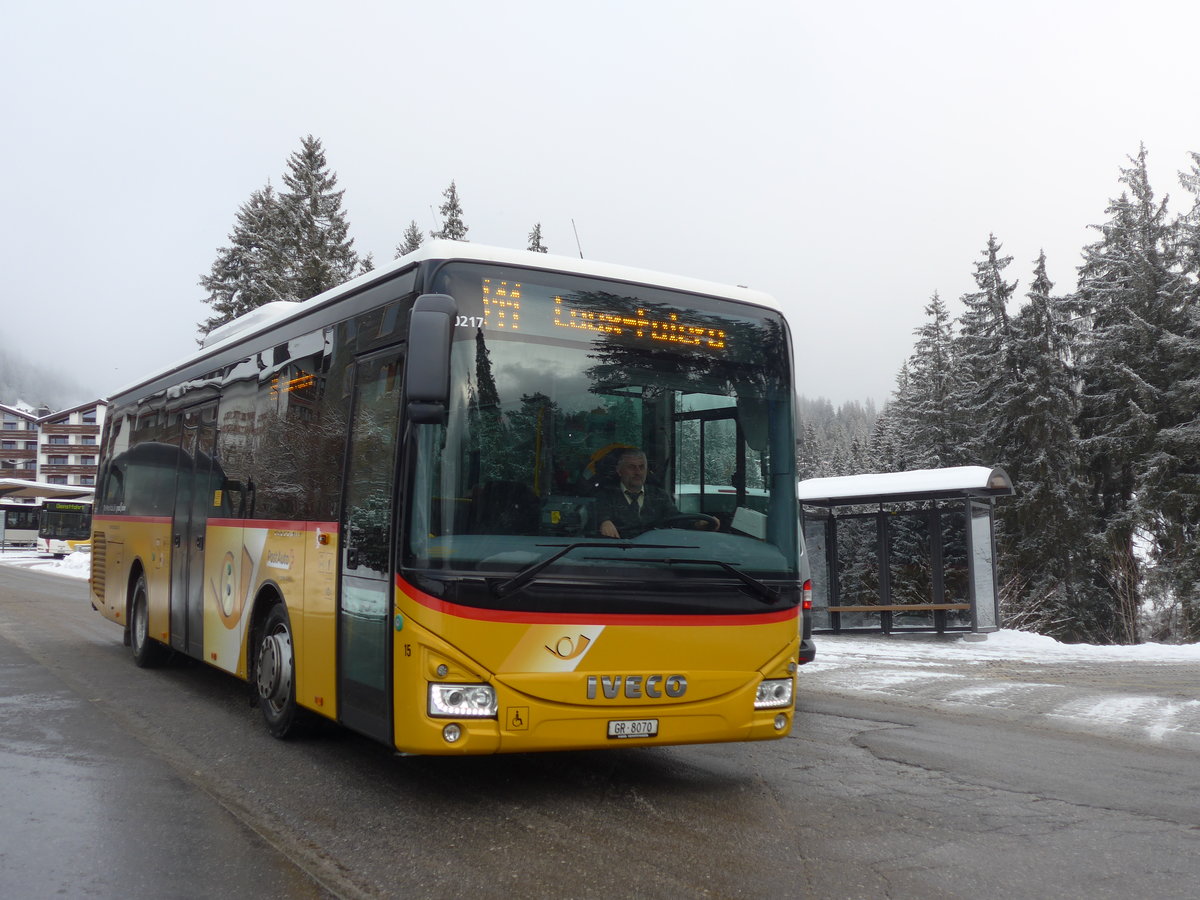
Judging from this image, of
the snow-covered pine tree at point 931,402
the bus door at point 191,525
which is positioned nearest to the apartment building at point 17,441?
the snow-covered pine tree at point 931,402

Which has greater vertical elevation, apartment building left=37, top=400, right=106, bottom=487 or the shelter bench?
apartment building left=37, top=400, right=106, bottom=487

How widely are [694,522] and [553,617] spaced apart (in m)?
0.97

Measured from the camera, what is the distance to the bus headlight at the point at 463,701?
5250 mm

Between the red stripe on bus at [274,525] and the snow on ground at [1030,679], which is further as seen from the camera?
the snow on ground at [1030,679]

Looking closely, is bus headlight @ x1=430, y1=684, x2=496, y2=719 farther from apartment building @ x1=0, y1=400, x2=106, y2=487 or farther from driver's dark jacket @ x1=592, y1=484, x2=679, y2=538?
apartment building @ x1=0, y1=400, x2=106, y2=487

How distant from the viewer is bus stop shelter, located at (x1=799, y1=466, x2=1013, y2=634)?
57.4 feet

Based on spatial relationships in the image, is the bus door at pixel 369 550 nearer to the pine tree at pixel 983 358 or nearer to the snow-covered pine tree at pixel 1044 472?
the snow-covered pine tree at pixel 1044 472

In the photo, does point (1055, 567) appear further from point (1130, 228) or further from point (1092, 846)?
point (1092, 846)

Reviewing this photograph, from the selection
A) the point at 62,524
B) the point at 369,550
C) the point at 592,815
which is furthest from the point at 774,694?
the point at 62,524

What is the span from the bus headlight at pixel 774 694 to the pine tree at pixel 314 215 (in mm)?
46518

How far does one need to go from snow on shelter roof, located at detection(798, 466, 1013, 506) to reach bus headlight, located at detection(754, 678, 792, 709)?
11047 mm

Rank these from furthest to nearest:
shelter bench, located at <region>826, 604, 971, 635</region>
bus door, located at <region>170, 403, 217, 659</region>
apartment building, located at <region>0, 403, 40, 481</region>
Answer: apartment building, located at <region>0, 403, 40, 481</region> < shelter bench, located at <region>826, 604, 971, 635</region> < bus door, located at <region>170, 403, 217, 659</region>

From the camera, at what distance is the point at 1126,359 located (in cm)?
3922

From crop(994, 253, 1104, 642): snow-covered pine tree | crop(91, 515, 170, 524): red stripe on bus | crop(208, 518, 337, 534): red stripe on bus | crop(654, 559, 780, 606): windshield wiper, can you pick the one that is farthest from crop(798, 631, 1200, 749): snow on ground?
crop(994, 253, 1104, 642): snow-covered pine tree
